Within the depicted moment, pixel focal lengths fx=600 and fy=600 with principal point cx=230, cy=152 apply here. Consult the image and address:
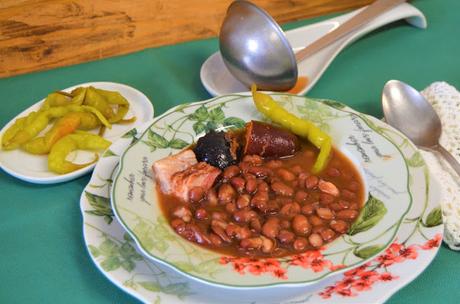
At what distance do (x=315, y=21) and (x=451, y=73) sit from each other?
1.99 feet

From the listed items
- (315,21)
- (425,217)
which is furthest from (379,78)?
(425,217)

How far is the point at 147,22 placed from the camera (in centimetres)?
223

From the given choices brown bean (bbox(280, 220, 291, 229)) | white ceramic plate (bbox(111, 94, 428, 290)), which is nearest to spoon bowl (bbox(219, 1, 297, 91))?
white ceramic plate (bbox(111, 94, 428, 290))

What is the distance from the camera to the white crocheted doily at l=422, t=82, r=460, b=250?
140 centimetres

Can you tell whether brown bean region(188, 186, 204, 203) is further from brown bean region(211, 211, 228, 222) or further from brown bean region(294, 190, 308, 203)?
brown bean region(294, 190, 308, 203)

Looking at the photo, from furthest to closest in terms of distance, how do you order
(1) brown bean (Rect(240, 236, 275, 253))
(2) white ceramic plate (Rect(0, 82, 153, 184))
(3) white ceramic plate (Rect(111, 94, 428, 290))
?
1. (2) white ceramic plate (Rect(0, 82, 153, 184))
2. (1) brown bean (Rect(240, 236, 275, 253))
3. (3) white ceramic plate (Rect(111, 94, 428, 290))

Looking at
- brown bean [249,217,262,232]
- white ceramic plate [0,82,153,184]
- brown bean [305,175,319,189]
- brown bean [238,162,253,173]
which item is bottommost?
white ceramic plate [0,82,153,184]

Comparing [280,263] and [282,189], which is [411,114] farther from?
[280,263]

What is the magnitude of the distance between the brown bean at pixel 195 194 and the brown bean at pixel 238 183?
0.09 m

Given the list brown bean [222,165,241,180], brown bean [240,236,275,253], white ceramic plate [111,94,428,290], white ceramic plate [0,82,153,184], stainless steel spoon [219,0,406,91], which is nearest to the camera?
white ceramic plate [111,94,428,290]

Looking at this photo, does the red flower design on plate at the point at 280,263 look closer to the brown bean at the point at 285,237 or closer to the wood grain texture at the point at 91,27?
the brown bean at the point at 285,237

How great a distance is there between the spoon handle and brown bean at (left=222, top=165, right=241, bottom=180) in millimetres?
574

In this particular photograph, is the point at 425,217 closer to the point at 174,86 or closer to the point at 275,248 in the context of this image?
the point at 275,248

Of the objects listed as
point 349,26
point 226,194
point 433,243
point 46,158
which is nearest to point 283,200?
point 226,194
